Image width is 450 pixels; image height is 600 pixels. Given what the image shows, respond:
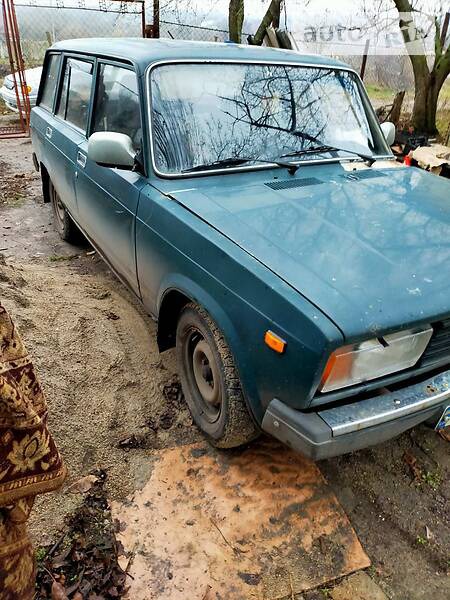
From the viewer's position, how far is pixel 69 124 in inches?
167

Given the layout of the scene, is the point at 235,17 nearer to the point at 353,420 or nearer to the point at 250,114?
the point at 250,114

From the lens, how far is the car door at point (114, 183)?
3.01 m

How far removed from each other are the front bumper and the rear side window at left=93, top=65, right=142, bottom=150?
186 cm

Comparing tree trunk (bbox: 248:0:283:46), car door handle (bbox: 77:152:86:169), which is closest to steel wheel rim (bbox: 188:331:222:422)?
car door handle (bbox: 77:152:86:169)

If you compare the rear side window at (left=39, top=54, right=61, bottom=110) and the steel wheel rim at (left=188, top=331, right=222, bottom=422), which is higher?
the rear side window at (left=39, top=54, right=61, bottom=110)

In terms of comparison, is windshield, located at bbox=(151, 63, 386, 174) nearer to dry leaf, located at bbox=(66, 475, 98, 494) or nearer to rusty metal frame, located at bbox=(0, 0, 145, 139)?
dry leaf, located at bbox=(66, 475, 98, 494)

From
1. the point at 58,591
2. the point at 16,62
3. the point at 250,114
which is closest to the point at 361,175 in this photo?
the point at 250,114

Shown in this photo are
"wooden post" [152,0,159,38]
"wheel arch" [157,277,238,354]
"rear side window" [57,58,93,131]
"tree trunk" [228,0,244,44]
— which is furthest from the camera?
"tree trunk" [228,0,244,44]

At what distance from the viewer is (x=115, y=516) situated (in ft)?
7.57

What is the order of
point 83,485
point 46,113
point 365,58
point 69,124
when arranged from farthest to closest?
point 365,58 → point 46,113 → point 69,124 → point 83,485

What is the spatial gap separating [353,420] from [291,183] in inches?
57.9

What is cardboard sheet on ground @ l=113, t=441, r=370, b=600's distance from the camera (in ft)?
6.87

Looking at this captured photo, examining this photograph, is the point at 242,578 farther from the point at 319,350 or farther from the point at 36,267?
the point at 36,267

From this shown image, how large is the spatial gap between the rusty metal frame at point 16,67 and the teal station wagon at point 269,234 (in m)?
5.92
